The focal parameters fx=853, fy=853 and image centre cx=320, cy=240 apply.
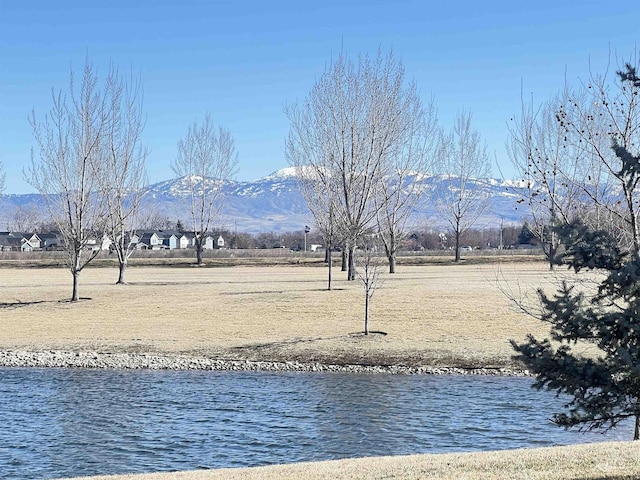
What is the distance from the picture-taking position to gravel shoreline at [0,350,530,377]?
2589 centimetres

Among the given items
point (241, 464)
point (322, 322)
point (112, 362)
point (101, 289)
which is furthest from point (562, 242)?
point (101, 289)

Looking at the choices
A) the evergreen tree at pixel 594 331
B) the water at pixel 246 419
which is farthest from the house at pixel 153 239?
the evergreen tree at pixel 594 331

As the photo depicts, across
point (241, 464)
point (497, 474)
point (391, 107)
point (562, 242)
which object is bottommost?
point (241, 464)

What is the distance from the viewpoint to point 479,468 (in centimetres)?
1158

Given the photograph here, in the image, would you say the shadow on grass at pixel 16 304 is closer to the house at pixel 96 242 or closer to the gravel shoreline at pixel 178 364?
the house at pixel 96 242

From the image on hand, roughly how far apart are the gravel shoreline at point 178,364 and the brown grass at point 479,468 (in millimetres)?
12259

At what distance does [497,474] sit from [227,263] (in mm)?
72251

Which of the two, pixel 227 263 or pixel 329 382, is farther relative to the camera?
pixel 227 263

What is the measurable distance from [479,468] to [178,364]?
17060mm

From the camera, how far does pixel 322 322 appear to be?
33750 millimetres

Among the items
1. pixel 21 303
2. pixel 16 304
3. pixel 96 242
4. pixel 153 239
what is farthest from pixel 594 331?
pixel 153 239

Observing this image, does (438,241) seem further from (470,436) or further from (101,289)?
(470,436)

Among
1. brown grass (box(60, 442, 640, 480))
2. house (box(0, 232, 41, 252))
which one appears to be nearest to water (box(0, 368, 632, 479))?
brown grass (box(60, 442, 640, 480))

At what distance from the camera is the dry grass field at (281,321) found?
28.5 metres
